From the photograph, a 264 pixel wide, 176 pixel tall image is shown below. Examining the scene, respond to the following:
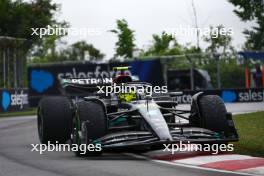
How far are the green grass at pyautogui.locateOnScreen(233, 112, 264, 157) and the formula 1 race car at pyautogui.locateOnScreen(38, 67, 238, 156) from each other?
0.83 m

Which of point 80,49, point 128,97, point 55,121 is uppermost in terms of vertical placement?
point 80,49

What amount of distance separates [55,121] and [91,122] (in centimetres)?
226

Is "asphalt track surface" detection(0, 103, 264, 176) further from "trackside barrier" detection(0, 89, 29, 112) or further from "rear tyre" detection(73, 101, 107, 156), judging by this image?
"trackside barrier" detection(0, 89, 29, 112)

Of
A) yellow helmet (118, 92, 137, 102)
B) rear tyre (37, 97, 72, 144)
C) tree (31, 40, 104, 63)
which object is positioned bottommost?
rear tyre (37, 97, 72, 144)

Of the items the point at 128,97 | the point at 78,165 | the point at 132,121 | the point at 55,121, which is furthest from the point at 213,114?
the point at 55,121

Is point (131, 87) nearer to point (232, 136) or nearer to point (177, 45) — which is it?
point (232, 136)

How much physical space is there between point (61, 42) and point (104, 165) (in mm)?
69825

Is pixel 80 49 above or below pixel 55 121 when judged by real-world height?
above

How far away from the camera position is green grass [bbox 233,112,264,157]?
13883mm

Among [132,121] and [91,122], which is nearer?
[91,122]

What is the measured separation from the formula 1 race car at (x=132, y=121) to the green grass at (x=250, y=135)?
83cm

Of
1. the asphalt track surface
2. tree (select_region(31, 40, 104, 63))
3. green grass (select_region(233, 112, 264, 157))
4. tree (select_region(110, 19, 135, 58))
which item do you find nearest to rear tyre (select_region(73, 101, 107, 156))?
the asphalt track surface

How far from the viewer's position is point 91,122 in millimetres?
12969

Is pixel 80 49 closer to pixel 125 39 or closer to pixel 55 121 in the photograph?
pixel 125 39
